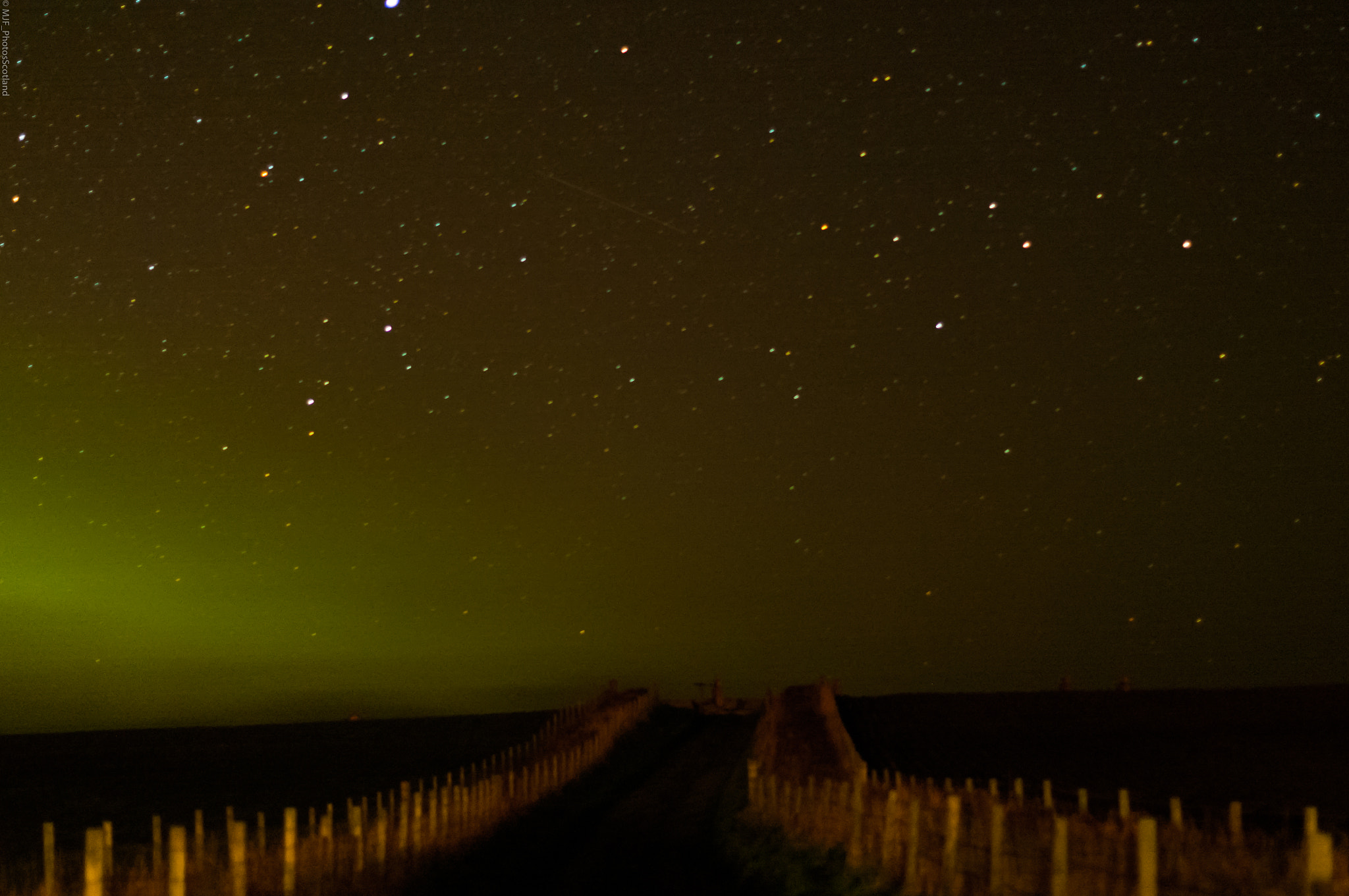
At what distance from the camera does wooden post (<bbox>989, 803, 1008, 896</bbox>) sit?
9.60 metres

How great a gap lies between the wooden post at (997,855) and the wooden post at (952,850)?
61 cm

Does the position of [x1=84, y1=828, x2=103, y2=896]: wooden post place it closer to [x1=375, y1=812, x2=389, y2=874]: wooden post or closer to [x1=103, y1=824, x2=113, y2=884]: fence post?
[x1=103, y1=824, x2=113, y2=884]: fence post

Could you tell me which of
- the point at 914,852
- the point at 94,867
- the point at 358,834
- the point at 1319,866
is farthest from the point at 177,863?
the point at 1319,866

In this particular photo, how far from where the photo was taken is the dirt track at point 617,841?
47.5ft

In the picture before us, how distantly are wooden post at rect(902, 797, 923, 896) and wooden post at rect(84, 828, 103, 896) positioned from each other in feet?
21.1

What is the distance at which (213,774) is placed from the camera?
248 feet

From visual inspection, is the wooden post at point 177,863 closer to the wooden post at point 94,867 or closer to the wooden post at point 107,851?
the wooden post at point 107,851

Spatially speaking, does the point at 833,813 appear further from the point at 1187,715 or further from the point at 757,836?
the point at 1187,715

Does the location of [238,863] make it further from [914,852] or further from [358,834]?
[914,852]

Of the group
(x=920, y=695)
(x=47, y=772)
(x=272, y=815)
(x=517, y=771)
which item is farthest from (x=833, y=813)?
(x=47, y=772)

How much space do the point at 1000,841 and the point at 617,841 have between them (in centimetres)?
1032

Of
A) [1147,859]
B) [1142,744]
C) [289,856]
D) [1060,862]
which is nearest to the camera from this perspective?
[1147,859]

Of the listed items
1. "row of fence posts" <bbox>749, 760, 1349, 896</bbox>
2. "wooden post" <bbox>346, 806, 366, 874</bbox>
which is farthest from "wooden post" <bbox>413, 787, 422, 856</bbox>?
"row of fence posts" <bbox>749, 760, 1349, 896</bbox>

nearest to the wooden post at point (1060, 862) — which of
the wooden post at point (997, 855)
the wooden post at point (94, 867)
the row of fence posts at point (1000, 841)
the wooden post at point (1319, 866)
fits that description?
the row of fence posts at point (1000, 841)
